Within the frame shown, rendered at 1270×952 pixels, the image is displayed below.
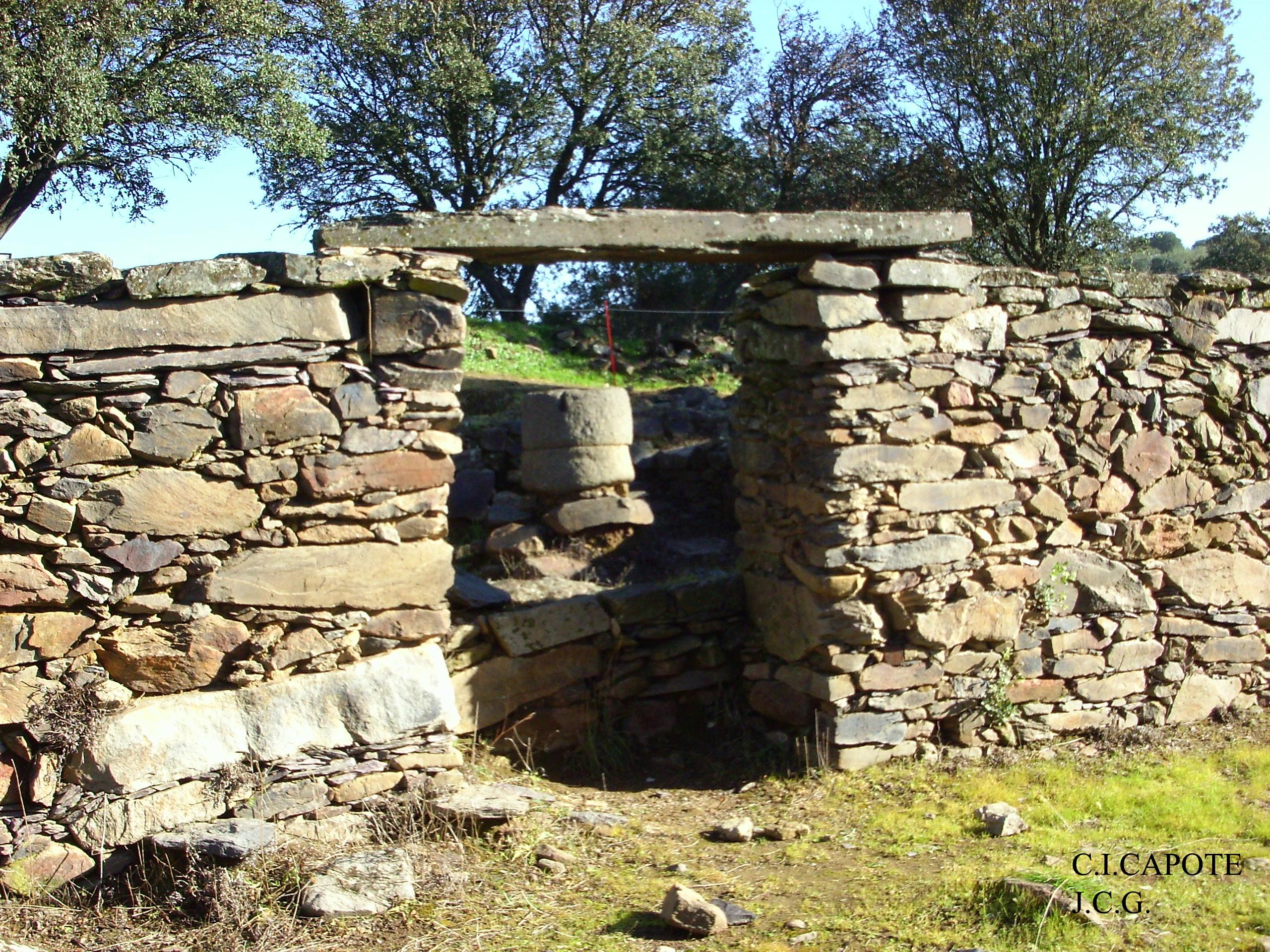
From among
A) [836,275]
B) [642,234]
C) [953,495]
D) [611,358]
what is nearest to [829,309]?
[836,275]

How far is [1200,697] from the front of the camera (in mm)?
6840

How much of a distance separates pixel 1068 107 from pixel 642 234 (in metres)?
11.8

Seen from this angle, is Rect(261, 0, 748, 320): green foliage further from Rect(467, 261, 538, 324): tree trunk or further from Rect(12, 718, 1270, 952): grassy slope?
Rect(12, 718, 1270, 952): grassy slope

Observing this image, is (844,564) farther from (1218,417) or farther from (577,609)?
(1218,417)

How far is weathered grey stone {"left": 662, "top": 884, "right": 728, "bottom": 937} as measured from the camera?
164 inches

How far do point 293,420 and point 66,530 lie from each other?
3.32ft

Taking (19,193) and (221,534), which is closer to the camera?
(221,534)

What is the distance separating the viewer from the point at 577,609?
654 cm

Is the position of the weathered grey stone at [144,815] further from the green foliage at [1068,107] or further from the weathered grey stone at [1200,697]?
the green foliage at [1068,107]

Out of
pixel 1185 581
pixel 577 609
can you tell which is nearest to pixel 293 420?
pixel 577 609

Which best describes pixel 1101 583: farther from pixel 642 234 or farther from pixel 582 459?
pixel 582 459

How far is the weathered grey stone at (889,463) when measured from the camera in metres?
5.91

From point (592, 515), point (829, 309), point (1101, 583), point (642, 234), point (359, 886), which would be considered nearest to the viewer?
point (359, 886)

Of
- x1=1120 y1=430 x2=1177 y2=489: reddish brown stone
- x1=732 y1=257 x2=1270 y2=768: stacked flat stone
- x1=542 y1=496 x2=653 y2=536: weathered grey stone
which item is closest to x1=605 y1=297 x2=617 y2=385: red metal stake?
x1=542 y1=496 x2=653 y2=536: weathered grey stone
